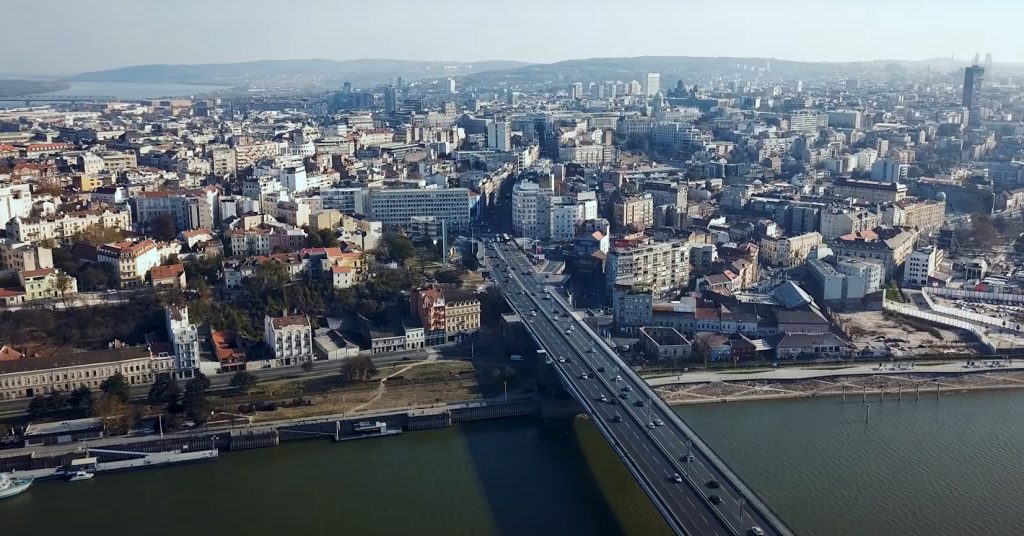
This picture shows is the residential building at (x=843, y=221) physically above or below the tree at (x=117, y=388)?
above

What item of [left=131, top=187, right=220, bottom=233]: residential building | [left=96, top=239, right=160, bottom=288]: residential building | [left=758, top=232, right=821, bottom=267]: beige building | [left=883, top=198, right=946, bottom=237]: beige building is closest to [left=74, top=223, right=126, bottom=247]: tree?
[left=96, top=239, right=160, bottom=288]: residential building

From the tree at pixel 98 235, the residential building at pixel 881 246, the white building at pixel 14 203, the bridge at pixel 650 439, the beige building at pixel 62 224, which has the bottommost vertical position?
the bridge at pixel 650 439

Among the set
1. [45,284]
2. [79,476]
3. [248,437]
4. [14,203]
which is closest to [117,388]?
[79,476]

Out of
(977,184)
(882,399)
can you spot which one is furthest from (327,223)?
(977,184)

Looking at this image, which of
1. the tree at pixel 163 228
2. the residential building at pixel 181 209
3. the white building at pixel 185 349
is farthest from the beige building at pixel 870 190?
the white building at pixel 185 349

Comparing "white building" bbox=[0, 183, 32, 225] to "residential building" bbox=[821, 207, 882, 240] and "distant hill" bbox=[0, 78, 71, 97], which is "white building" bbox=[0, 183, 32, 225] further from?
"distant hill" bbox=[0, 78, 71, 97]

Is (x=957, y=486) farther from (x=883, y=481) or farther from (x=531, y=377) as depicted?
(x=531, y=377)

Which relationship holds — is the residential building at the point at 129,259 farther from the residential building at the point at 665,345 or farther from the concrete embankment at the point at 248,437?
the residential building at the point at 665,345

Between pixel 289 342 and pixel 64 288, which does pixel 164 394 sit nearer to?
pixel 289 342
